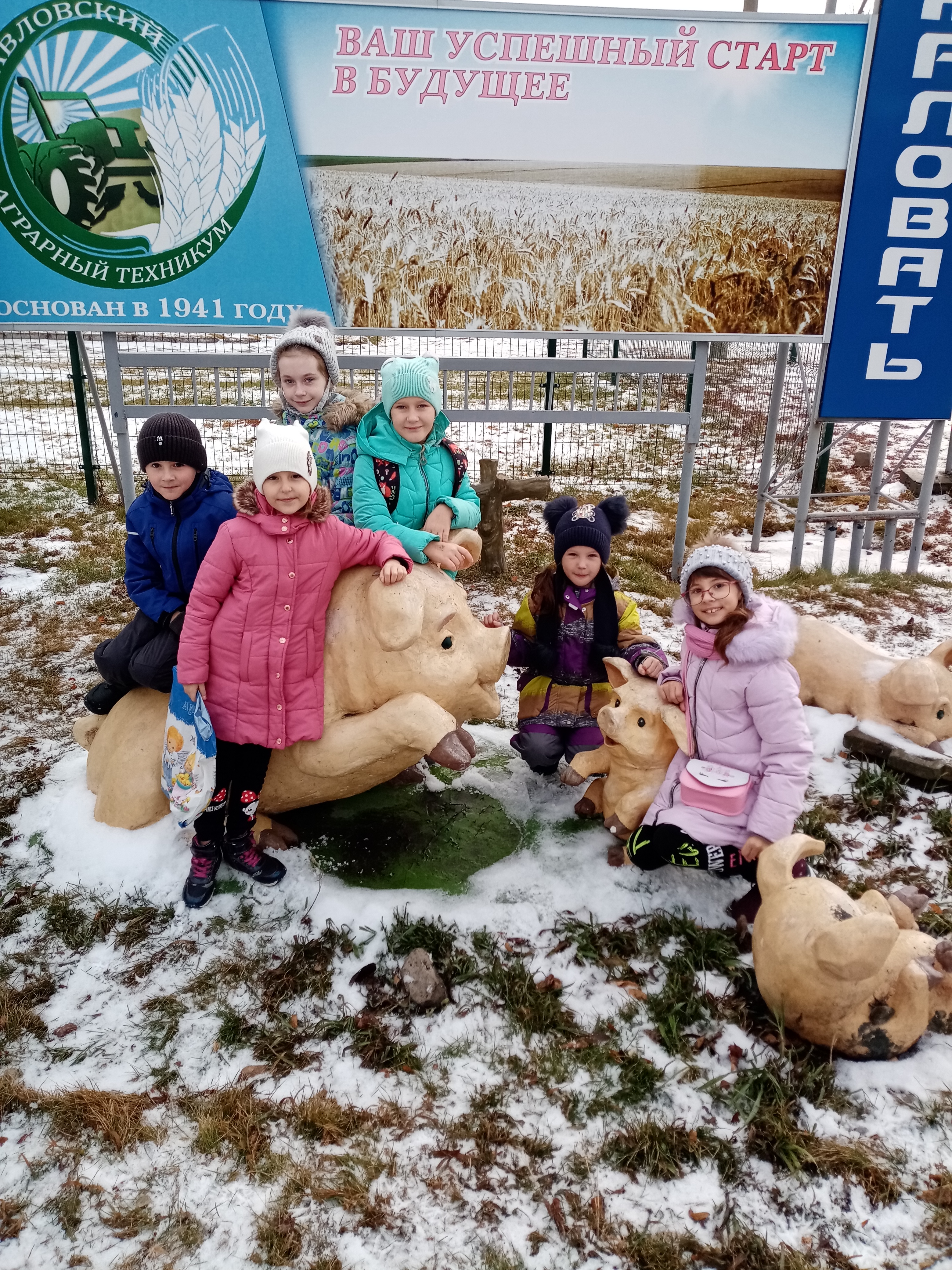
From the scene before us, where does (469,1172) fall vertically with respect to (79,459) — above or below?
below

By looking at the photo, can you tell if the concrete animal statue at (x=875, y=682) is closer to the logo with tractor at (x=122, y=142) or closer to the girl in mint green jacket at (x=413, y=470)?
the girl in mint green jacket at (x=413, y=470)

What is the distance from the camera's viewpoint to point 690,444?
6.52 m

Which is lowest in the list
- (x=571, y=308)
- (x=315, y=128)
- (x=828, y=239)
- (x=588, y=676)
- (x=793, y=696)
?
(x=588, y=676)

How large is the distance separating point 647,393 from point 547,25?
344 inches

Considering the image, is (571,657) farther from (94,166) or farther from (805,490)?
(94,166)

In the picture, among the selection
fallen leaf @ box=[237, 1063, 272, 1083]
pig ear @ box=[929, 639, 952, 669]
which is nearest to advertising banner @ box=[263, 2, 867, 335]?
pig ear @ box=[929, 639, 952, 669]

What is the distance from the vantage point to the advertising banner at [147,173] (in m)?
5.06

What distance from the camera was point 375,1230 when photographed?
2.04 meters

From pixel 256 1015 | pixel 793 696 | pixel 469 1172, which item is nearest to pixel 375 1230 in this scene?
pixel 469 1172

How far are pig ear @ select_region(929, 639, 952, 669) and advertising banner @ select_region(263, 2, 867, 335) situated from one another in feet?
9.67

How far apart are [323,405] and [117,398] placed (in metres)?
3.11

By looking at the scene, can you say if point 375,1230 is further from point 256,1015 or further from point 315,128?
point 315,128

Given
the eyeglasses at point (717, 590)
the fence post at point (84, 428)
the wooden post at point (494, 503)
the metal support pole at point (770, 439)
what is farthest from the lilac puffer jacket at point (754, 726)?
the fence post at point (84, 428)

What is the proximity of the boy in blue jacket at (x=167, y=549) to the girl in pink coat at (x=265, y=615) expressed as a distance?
0.65 feet
